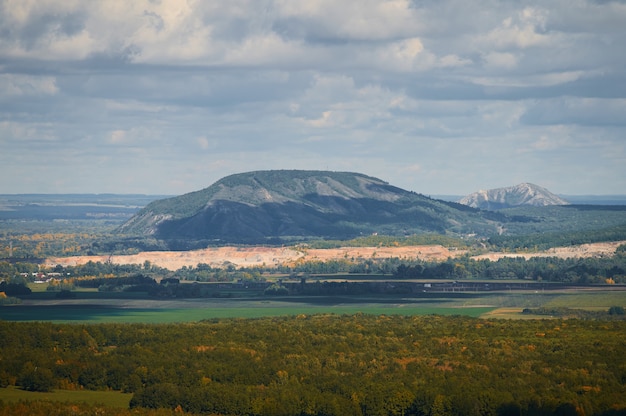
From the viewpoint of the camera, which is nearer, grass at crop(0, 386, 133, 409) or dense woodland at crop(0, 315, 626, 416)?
dense woodland at crop(0, 315, 626, 416)

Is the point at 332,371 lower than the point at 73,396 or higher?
higher

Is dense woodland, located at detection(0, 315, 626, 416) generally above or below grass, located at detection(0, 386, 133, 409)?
above

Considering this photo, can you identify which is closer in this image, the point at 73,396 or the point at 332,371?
the point at 73,396

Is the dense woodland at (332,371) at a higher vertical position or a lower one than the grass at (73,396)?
higher
